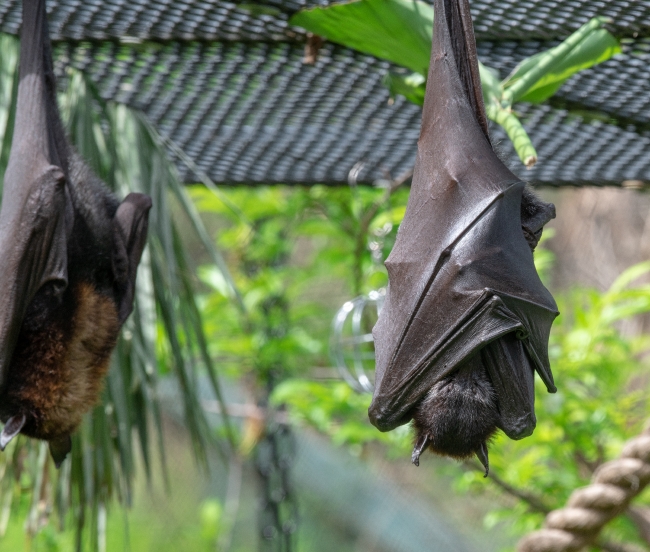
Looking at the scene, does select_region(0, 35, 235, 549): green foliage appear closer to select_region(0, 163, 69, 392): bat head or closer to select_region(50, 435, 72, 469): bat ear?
select_region(50, 435, 72, 469): bat ear

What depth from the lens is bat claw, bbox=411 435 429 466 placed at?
1.62 meters

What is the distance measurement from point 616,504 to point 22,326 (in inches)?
77.9

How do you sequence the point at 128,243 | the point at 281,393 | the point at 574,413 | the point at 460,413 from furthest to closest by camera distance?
→ the point at 281,393, the point at 574,413, the point at 128,243, the point at 460,413

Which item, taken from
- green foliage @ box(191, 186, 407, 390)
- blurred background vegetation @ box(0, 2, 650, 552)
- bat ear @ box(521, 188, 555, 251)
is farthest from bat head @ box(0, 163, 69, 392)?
green foliage @ box(191, 186, 407, 390)

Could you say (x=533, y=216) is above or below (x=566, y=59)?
below

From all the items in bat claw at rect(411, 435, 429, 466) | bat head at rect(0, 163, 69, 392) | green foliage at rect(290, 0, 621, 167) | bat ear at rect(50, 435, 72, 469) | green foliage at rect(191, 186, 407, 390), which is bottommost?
green foliage at rect(191, 186, 407, 390)

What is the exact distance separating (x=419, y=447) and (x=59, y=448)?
2.91 ft

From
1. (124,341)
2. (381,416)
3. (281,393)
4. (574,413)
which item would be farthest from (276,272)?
(381,416)

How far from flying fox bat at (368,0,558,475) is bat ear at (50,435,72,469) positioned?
0.80 metres

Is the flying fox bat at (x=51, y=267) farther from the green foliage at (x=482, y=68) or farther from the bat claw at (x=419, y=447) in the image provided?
the bat claw at (x=419, y=447)

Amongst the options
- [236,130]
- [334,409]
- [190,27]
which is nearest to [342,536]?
[334,409]

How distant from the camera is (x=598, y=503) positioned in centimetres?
271

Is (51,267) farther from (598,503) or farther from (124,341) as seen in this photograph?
(598,503)

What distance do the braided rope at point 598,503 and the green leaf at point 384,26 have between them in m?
1.51
